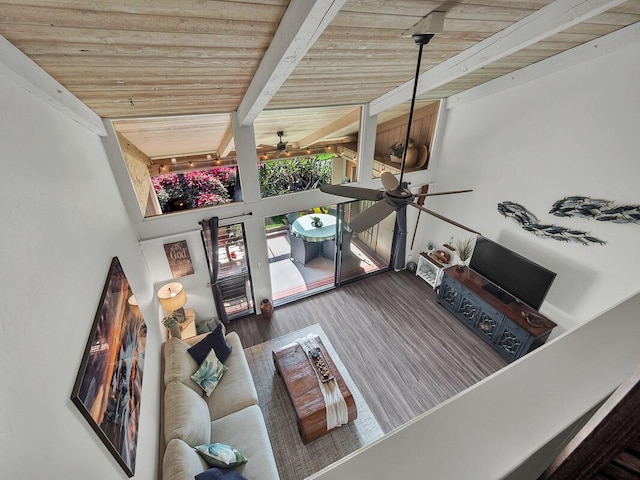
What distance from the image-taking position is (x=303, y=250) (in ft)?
20.5

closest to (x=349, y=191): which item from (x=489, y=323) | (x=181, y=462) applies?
(x=181, y=462)

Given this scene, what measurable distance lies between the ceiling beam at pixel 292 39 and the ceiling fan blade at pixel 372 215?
1121 mm

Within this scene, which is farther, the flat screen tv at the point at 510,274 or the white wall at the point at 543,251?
the flat screen tv at the point at 510,274

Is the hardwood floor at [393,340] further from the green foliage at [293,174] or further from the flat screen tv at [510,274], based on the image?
the green foliage at [293,174]

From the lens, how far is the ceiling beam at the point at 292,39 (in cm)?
137

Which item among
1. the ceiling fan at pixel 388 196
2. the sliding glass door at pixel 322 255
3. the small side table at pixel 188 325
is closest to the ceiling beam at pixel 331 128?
the sliding glass door at pixel 322 255

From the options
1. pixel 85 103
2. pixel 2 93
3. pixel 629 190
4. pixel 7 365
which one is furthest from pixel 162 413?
pixel 629 190

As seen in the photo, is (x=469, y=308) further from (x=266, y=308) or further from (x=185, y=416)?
(x=185, y=416)

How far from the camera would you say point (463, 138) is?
462 centimetres

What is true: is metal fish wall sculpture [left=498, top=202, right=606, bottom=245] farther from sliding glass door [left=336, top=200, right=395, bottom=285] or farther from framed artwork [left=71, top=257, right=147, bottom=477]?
framed artwork [left=71, top=257, right=147, bottom=477]

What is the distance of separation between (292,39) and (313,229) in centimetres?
448

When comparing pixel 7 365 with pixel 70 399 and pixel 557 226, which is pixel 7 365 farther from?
pixel 557 226

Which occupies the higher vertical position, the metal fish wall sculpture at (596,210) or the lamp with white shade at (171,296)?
the metal fish wall sculpture at (596,210)

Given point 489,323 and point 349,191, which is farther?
point 489,323
